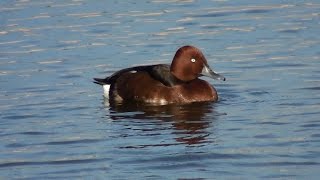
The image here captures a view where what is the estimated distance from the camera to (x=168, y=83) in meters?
13.3

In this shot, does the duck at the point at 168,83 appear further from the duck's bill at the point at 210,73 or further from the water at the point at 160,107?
the water at the point at 160,107

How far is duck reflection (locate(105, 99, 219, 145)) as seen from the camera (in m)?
11.0

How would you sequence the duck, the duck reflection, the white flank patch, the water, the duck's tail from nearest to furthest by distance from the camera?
the water → the duck reflection → the duck → the white flank patch → the duck's tail

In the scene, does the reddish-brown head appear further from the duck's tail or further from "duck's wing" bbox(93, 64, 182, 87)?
the duck's tail

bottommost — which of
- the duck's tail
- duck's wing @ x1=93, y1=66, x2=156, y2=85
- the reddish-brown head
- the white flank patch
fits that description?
the white flank patch

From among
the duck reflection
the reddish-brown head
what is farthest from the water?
the reddish-brown head

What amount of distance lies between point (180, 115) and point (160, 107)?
0.67 metres

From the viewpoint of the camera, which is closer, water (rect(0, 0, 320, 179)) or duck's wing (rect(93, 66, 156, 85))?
water (rect(0, 0, 320, 179))

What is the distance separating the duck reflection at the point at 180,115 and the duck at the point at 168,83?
0.12 m

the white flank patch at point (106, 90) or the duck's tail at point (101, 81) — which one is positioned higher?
the duck's tail at point (101, 81)

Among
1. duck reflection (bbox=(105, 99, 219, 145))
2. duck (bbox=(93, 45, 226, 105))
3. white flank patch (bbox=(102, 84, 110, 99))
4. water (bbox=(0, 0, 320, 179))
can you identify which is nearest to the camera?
water (bbox=(0, 0, 320, 179))

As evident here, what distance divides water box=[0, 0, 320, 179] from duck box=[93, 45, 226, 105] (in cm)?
19

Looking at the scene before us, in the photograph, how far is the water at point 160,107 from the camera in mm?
9797

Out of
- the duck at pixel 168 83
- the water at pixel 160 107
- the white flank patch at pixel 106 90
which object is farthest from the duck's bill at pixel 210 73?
the white flank patch at pixel 106 90
